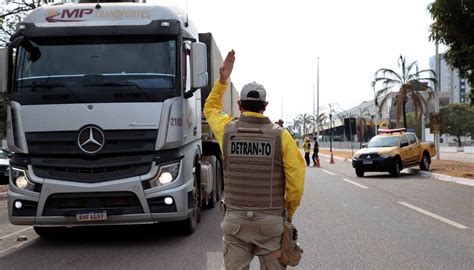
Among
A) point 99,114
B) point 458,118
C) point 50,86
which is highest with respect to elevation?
point 458,118

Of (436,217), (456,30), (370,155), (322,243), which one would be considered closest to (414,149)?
(370,155)

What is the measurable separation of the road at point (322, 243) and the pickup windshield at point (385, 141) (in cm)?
1053

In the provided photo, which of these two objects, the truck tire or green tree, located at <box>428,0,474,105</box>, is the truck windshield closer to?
the truck tire

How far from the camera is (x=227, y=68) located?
4.08 m

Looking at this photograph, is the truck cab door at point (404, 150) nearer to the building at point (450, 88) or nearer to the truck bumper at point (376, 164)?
the truck bumper at point (376, 164)

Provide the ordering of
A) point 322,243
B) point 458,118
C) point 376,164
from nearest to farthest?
1. point 322,243
2. point 376,164
3. point 458,118

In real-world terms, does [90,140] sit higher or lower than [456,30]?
lower

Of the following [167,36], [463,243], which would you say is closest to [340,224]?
[463,243]

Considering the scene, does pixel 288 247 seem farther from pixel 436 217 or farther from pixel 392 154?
pixel 392 154

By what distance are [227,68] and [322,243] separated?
14.7 ft

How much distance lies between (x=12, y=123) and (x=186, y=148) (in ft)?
8.10

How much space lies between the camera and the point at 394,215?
10539 mm

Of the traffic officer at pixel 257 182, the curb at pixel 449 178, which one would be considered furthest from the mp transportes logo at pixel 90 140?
the curb at pixel 449 178

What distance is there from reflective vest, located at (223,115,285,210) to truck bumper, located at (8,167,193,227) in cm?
376
